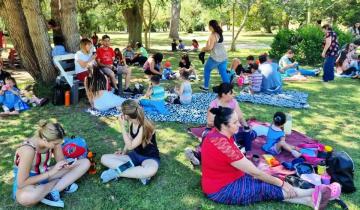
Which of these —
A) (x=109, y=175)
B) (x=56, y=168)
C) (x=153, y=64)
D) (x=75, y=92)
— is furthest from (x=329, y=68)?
(x=56, y=168)

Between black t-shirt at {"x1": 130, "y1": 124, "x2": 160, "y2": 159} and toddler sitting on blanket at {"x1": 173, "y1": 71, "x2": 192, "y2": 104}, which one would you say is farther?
toddler sitting on blanket at {"x1": 173, "y1": 71, "x2": 192, "y2": 104}

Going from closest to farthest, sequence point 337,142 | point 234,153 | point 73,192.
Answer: point 234,153
point 73,192
point 337,142

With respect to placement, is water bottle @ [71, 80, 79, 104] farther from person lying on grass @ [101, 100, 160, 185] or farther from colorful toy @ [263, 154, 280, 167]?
colorful toy @ [263, 154, 280, 167]

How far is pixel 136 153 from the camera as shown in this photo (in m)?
4.99

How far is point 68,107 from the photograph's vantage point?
8.20 metres

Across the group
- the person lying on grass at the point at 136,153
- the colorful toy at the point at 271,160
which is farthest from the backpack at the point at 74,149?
the colorful toy at the point at 271,160

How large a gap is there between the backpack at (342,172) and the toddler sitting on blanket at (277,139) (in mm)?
890

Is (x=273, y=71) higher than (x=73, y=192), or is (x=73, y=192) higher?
(x=273, y=71)

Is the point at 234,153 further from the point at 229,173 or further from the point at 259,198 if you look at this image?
the point at 259,198

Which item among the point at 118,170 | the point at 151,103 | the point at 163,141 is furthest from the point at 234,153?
the point at 151,103

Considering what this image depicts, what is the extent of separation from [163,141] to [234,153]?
2576 millimetres

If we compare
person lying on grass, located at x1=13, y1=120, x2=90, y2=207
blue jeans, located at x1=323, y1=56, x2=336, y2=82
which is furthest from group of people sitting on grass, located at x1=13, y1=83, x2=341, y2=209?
blue jeans, located at x1=323, y1=56, x2=336, y2=82

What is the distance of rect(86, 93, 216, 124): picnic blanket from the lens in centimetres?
740

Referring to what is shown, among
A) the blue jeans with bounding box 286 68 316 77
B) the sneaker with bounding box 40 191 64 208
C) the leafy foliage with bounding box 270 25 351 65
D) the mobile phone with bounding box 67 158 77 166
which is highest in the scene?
the leafy foliage with bounding box 270 25 351 65
